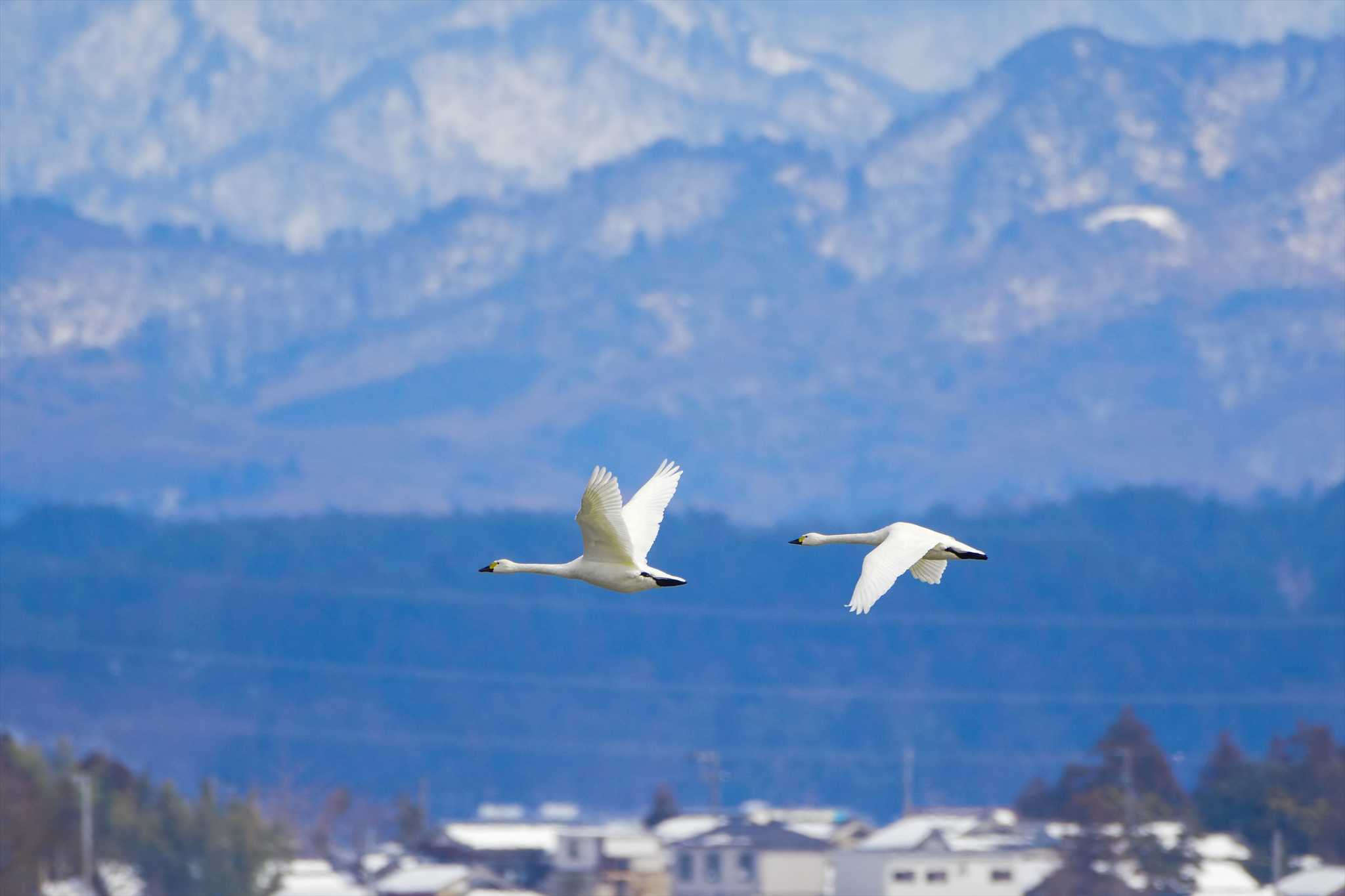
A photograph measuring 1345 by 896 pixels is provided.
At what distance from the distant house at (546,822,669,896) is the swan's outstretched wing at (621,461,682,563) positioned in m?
41.7

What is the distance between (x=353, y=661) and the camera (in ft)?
656

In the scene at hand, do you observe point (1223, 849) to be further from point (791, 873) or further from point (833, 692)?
point (833, 692)

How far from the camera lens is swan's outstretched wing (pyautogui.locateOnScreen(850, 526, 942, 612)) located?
2720cm

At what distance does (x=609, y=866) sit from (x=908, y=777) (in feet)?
313

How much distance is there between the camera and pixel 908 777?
168625mm

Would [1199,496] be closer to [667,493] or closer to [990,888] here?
[990,888]

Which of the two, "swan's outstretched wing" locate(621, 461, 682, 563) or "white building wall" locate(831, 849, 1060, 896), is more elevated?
"white building wall" locate(831, 849, 1060, 896)

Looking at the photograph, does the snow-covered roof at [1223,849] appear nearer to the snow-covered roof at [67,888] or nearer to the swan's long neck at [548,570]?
the snow-covered roof at [67,888]

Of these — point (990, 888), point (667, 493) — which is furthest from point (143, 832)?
point (667, 493)

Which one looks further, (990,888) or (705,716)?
(705,716)

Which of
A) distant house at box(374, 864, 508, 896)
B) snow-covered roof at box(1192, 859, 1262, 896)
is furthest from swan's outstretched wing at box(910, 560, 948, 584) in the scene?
snow-covered roof at box(1192, 859, 1262, 896)

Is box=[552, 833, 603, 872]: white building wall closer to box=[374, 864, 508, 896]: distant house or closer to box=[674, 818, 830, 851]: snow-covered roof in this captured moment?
box=[374, 864, 508, 896]: distant house

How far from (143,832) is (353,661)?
122460 millimetres

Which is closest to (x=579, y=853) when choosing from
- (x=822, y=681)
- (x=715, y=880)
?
(x=715, y=880)
